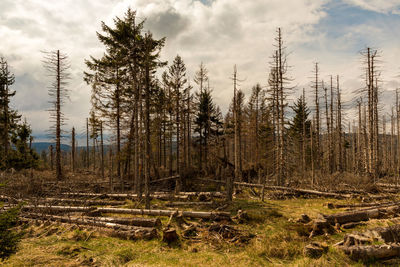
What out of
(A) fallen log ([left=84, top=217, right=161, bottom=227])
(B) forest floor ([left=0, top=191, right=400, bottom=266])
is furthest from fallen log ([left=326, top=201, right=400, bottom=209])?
(A) fallen log ([left=84, top=217, right=161, bottom=227])

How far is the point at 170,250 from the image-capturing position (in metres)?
7.27

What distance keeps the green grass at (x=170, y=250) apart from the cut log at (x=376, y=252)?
12.7 inches

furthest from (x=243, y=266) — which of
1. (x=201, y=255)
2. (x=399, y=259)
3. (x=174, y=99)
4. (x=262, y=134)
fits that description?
(x=262, y=134)

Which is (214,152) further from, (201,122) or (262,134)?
(262,134)

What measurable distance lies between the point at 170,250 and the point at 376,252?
6.37m

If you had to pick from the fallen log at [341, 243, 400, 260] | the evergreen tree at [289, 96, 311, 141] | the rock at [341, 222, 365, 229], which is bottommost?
the rock at [341, 222, 365, 229]

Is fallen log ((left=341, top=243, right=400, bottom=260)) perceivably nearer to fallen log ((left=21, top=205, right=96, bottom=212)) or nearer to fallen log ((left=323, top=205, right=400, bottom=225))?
fallen log ((left=323, top=205, right=400, bottom=225))

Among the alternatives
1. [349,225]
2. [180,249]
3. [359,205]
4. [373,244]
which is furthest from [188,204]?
[359,205]

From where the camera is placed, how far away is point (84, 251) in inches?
278

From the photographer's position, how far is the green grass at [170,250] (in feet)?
20.4

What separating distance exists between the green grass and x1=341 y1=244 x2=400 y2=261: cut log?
0.32 metres

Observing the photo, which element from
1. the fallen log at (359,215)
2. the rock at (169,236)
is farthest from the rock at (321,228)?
the rock at (169,236)

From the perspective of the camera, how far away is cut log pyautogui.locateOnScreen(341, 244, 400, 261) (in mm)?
5953

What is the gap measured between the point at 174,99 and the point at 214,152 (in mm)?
9158
